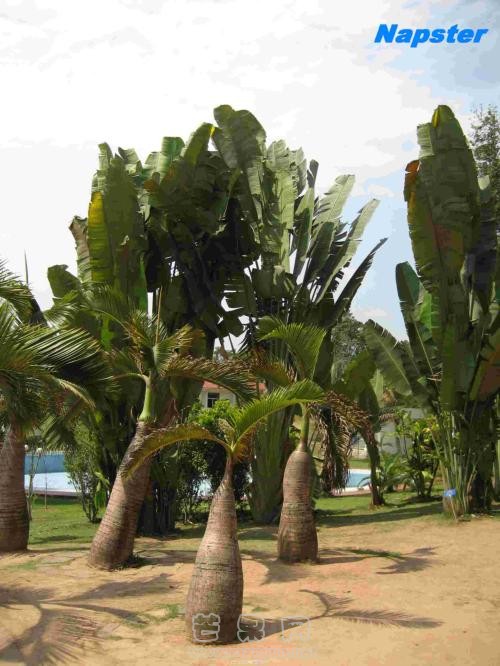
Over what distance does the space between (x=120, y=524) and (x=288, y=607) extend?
8.81 ft

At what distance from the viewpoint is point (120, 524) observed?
8.30m

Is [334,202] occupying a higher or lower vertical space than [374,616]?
higher

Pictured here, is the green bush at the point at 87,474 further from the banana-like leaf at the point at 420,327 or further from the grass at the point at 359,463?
the grass at the point at 359,463

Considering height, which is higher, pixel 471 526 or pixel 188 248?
pixel 188 248

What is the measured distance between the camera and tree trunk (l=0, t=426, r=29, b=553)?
9148 millimetres

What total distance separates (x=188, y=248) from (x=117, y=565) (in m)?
6.53

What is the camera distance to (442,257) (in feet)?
36.4

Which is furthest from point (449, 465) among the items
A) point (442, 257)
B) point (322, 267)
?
point (322, 267)

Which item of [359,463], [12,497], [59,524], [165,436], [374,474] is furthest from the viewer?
[359,463]

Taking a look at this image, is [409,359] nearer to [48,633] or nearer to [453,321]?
[453,321]

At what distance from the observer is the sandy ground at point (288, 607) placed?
5.24 m

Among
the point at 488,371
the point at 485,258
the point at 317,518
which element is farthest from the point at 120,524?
the point at 485,258

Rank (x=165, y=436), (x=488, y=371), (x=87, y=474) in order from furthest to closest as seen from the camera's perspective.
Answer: (x=87, y=474) → (x=488, y=371) → (x=165, y=436)

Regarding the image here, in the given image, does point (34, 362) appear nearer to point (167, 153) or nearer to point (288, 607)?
point (288, 607)
